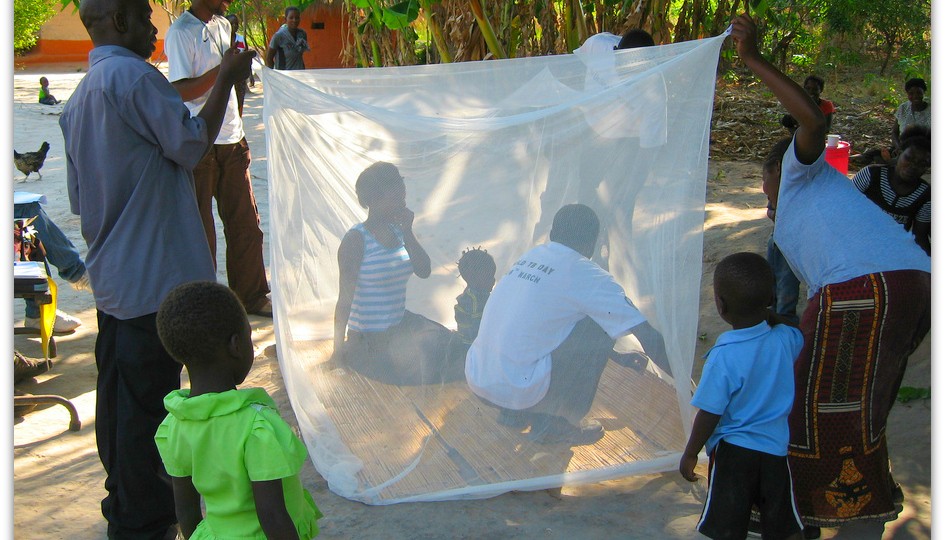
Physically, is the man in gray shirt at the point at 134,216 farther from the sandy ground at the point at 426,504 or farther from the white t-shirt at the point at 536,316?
the white t-shirt at the point at 536,316

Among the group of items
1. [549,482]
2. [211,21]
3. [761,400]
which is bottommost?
[549,482]

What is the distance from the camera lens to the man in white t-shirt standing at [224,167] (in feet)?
14.6

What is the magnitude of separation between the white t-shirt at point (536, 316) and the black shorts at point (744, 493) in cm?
64

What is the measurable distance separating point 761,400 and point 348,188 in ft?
5.77

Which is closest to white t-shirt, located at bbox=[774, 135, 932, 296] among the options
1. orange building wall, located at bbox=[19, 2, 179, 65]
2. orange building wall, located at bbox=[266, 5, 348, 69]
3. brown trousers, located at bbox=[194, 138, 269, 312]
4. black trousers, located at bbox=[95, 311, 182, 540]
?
black trousers, located at bbox=[95, 311, 182, 540]

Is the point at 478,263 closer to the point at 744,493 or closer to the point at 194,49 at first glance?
the point at 744,493

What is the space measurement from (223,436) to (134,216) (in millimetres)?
1007

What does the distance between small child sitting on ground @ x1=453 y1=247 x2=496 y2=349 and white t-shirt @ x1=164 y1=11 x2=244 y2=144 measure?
6.08 ft

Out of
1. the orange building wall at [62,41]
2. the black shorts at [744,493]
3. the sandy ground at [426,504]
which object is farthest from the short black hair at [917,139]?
the orange building wall at [62,41]

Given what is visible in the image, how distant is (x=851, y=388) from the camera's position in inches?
104

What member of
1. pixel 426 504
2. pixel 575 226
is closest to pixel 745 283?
pixel 575 226

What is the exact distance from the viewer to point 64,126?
2.69 metres

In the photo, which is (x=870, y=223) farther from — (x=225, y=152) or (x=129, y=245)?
(x=225, y=152)

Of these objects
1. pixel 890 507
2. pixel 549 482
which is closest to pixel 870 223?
pixel 890 507
